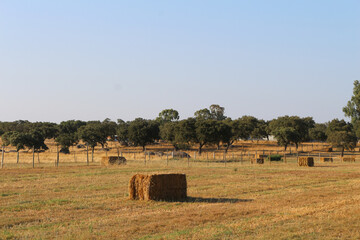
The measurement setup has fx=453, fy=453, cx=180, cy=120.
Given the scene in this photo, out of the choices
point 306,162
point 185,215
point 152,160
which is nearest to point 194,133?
point 152,160

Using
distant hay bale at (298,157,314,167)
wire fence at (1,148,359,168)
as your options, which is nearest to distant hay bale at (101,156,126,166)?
wire fence at (1,148,359,168)

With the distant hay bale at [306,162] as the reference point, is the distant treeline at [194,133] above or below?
above

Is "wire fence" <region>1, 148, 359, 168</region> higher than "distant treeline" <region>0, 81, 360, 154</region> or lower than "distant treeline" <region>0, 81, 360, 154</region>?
lower

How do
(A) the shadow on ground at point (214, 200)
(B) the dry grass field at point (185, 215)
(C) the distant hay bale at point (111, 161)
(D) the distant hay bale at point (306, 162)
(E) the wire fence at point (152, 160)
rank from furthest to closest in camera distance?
1. (E) the wire fence at point (152, 160)
2. (D) the distant hay bale at point (306, 162)
3. (C) the distant hay bale at point (111, 161)
4. (A) the shadow on ground at point (214, 200)
5. (B) the dry grass field at point (185, 215)

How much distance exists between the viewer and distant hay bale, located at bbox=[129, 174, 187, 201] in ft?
63.6

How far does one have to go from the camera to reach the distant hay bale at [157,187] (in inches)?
763

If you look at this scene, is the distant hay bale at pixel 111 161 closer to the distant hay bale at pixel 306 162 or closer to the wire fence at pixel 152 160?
the wire fence at pixel 152 160

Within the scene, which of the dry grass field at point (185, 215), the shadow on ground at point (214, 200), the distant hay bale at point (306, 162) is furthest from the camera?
the distant hay bale at point (306, 162)

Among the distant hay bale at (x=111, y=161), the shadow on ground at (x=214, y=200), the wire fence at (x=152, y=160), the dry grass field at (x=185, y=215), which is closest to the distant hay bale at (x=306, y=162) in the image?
the wire fence at (x=152, y=160)

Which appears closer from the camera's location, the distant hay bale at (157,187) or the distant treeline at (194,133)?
the distant hay bale at (157,187)

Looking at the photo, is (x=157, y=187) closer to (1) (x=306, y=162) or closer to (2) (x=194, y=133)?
(1) (x=306, y=162)

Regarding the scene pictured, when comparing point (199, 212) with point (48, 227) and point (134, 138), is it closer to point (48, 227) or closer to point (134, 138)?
point (48, 227)

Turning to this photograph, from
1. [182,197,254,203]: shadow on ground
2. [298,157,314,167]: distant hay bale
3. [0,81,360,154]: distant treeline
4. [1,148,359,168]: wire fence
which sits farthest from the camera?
[0,81,360,154]: distant treeline

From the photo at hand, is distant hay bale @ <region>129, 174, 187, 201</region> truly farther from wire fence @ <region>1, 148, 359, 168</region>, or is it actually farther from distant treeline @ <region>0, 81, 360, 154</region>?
distant treeline @ <region>0, 81, 360, 154</region>
